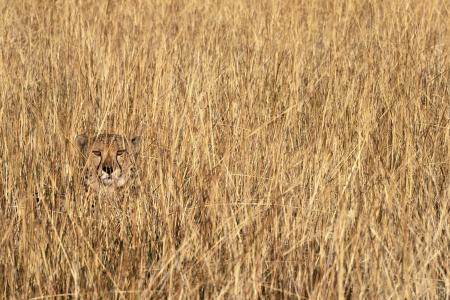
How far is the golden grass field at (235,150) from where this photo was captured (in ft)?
7.36

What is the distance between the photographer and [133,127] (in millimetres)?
3488

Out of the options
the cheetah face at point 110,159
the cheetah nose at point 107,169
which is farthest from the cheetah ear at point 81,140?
the cheetah nose at point 107,169

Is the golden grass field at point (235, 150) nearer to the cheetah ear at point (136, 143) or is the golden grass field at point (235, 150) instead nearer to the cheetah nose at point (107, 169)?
the cheetah ear at point (136, 143)

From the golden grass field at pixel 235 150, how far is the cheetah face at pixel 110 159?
0.08 m

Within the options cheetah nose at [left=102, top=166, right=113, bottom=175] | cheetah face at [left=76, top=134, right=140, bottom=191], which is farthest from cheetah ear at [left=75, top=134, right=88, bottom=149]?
cheetah nose at [left=102, top=166, right=113, bottom=175]

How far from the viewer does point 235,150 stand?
3.14m

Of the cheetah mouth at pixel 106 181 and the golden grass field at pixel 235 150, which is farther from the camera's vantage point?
the cheetah mouth at pixel 106 181

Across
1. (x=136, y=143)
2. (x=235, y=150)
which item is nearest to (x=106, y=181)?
(x=136, y=143)

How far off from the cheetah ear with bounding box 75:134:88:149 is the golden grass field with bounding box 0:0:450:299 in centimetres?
9

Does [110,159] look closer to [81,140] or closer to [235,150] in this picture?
[81,140]

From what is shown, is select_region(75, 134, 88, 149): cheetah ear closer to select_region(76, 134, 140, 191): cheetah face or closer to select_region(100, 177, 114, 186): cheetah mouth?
select_region(76, 134, 140, 191): cheetah face

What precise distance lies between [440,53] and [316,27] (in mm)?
766

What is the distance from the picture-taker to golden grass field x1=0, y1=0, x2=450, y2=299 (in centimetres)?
224

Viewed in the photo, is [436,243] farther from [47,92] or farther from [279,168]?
[47,92]
